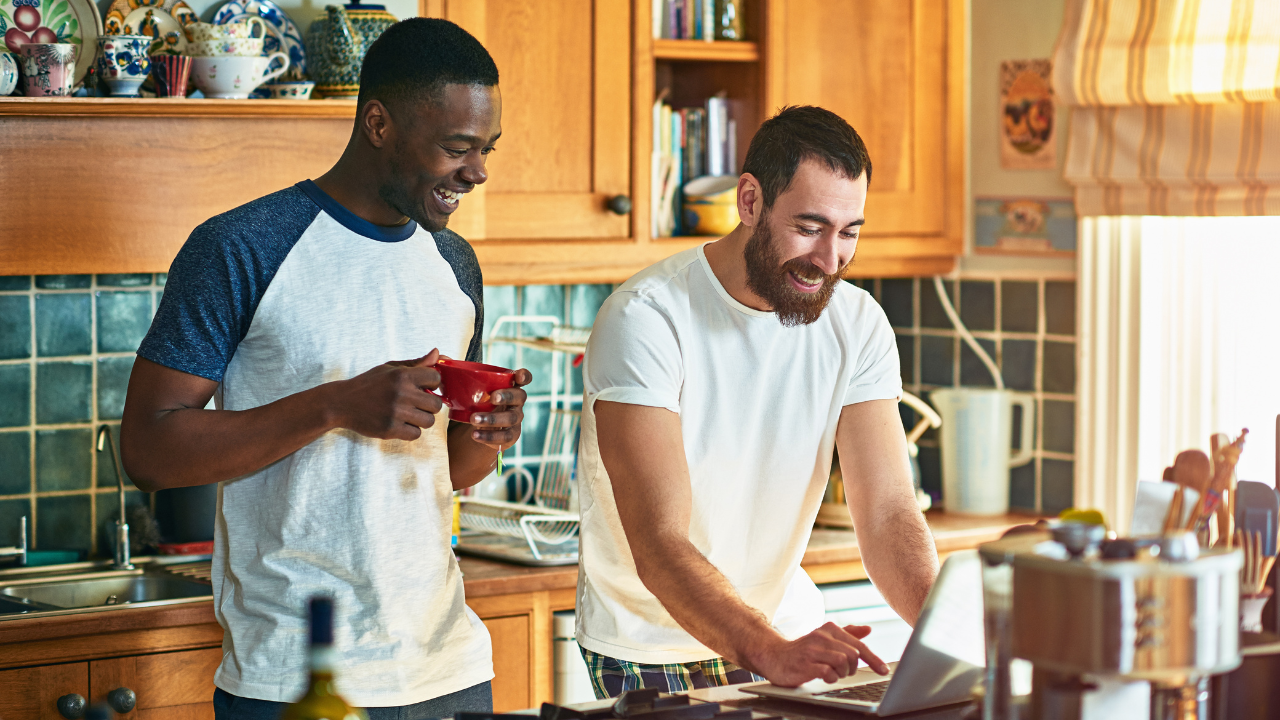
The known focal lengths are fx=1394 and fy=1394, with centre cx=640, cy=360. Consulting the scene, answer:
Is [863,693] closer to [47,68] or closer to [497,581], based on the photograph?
[497,581]

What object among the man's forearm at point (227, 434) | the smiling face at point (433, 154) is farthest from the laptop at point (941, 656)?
Answer: the smiling face at point (433, 154)

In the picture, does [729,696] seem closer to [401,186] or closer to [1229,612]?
[1229,612]

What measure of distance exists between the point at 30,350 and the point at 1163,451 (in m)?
2.27

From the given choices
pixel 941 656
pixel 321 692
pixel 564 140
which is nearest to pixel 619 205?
pixel 564 140

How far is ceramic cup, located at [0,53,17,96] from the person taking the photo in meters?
2.29

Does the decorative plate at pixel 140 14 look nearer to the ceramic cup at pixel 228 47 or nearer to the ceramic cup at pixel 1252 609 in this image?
the ceramic cup at pixel 228 47

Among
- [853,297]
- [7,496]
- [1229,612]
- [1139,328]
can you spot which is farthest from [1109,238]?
[7,496]

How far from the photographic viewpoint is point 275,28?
8.28ft

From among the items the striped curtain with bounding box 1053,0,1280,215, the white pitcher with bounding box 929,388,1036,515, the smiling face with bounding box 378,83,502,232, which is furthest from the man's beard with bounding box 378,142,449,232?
the white pitcher with bounding box 929,388,1036,515

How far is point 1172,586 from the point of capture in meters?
0.99

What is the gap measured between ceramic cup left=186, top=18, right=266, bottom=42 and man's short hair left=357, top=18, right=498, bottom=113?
0.77 metres

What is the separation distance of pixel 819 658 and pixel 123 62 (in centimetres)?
164

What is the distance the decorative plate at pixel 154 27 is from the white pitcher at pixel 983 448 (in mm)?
1823

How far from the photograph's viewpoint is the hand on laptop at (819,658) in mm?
1390
